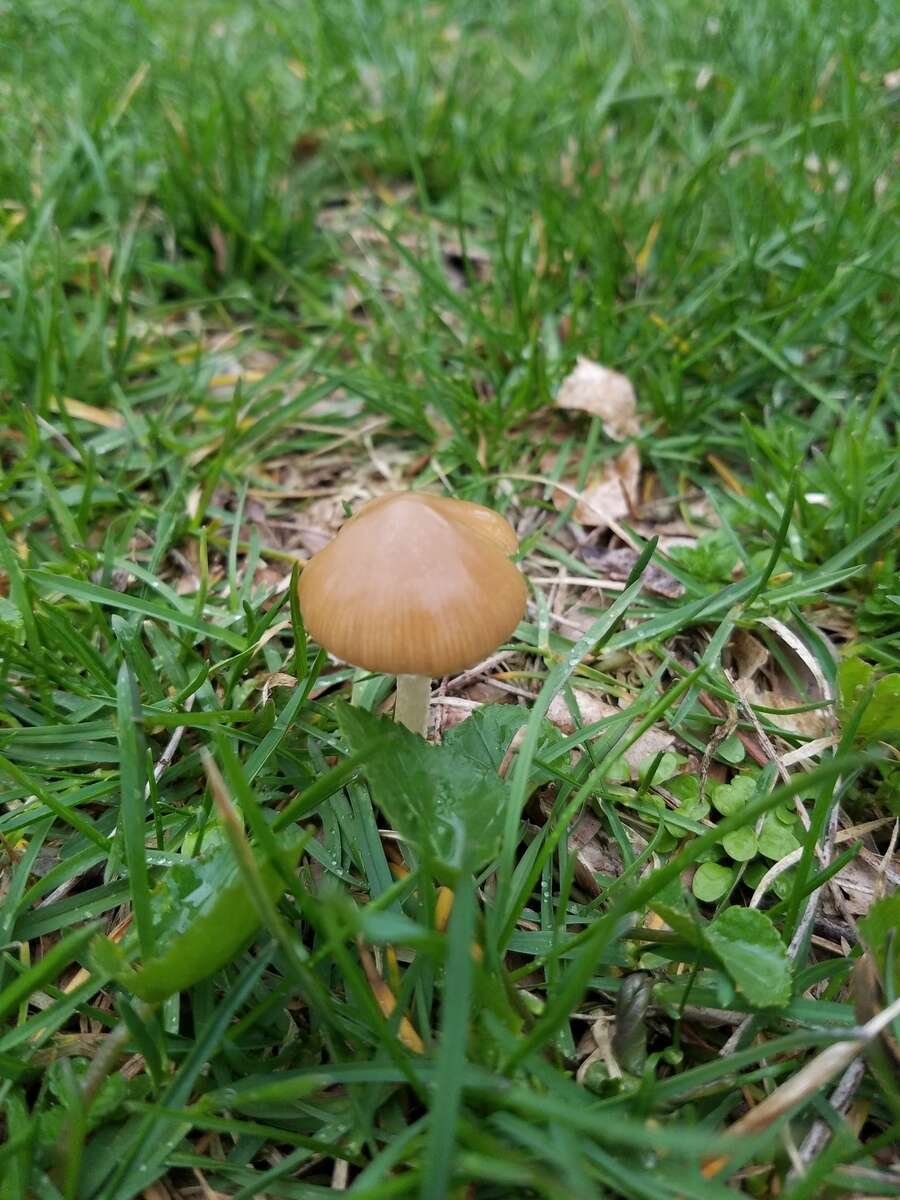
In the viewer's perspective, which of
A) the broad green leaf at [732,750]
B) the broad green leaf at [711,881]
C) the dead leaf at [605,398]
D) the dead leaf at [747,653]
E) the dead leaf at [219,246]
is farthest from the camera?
the dead leaf at [219,246]

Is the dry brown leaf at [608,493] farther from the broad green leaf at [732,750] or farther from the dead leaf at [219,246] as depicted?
the dead leaf at [219,246]

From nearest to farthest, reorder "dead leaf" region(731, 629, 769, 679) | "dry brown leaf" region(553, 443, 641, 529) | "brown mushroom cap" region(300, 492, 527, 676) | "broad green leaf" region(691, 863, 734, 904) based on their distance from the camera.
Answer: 1. "brown mushroom cap" region(300, 492, 527, 676)
2. "broad green leaf" region(691, 863, 734, 904)
3. "dead leaf" region(731, 629, 769, 679)
4. "dry brown leaf" region(553, 443, 641, 529)

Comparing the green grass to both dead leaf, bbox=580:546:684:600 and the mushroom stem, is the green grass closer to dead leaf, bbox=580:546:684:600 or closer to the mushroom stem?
dead leaf, bbox=580:546:684:600

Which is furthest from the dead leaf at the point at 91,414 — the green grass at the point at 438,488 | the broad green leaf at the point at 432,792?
the broad green leaf at the point at 432,792

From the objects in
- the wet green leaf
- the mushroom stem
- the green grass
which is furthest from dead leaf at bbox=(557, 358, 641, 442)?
the wet green leaf

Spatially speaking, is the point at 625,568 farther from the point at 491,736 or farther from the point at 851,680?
the point at 491,736

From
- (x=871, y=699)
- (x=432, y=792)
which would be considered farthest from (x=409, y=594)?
(x=871, y=699)
